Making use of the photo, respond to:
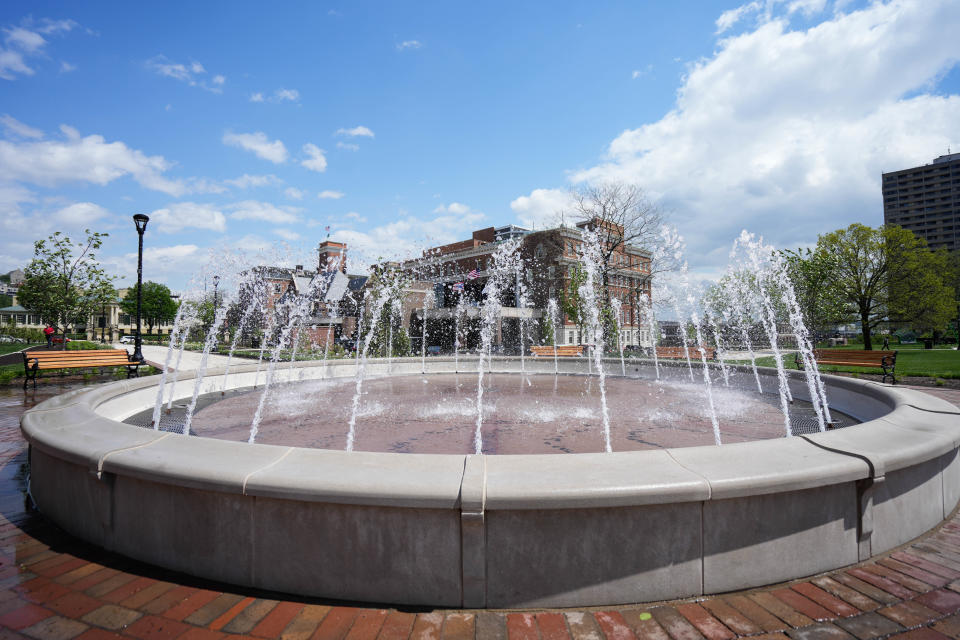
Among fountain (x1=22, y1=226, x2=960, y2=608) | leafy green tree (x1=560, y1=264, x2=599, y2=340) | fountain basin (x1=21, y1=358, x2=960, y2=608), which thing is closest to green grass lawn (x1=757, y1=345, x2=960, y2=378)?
fountain (x1=22, y1=226, x2=960, y2=608)

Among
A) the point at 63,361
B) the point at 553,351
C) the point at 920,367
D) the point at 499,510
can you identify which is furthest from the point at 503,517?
the point at 920,367

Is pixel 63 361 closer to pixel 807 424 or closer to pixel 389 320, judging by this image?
pixel 389 320

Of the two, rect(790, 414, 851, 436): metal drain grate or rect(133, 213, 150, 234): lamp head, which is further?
rect(133, 213, 150, 234): lamp head

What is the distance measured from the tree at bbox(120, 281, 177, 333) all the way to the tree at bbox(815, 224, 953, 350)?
95693 mm

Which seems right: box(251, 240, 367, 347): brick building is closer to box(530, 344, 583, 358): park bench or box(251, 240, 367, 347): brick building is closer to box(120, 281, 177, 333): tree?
box(530, 344, 583, 358): park bench

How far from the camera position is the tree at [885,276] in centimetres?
2650

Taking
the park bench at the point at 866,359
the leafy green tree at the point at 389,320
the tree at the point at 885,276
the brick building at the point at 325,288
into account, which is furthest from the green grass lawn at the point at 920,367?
the brick building at the point at 325,288

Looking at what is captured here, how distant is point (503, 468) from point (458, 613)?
29.6 inches

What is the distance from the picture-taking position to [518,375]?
14.7m

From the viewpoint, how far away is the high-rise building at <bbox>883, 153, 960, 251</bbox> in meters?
116

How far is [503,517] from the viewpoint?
88.7 inches

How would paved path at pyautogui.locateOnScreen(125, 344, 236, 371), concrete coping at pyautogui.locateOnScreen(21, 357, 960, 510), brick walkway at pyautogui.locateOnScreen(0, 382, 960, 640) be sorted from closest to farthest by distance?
brick walkway at pyautogui.locateOnScreen(0, 382, 960, 640), concrete coping at pyautogui.locateOnScreen(21, 357, 960, 510), paved path at pyautogui.locateOnScreen(125, 344, 236, 371)

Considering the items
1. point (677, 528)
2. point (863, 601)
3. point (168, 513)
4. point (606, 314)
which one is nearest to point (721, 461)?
point (677, 528)

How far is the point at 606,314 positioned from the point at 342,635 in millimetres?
32124
